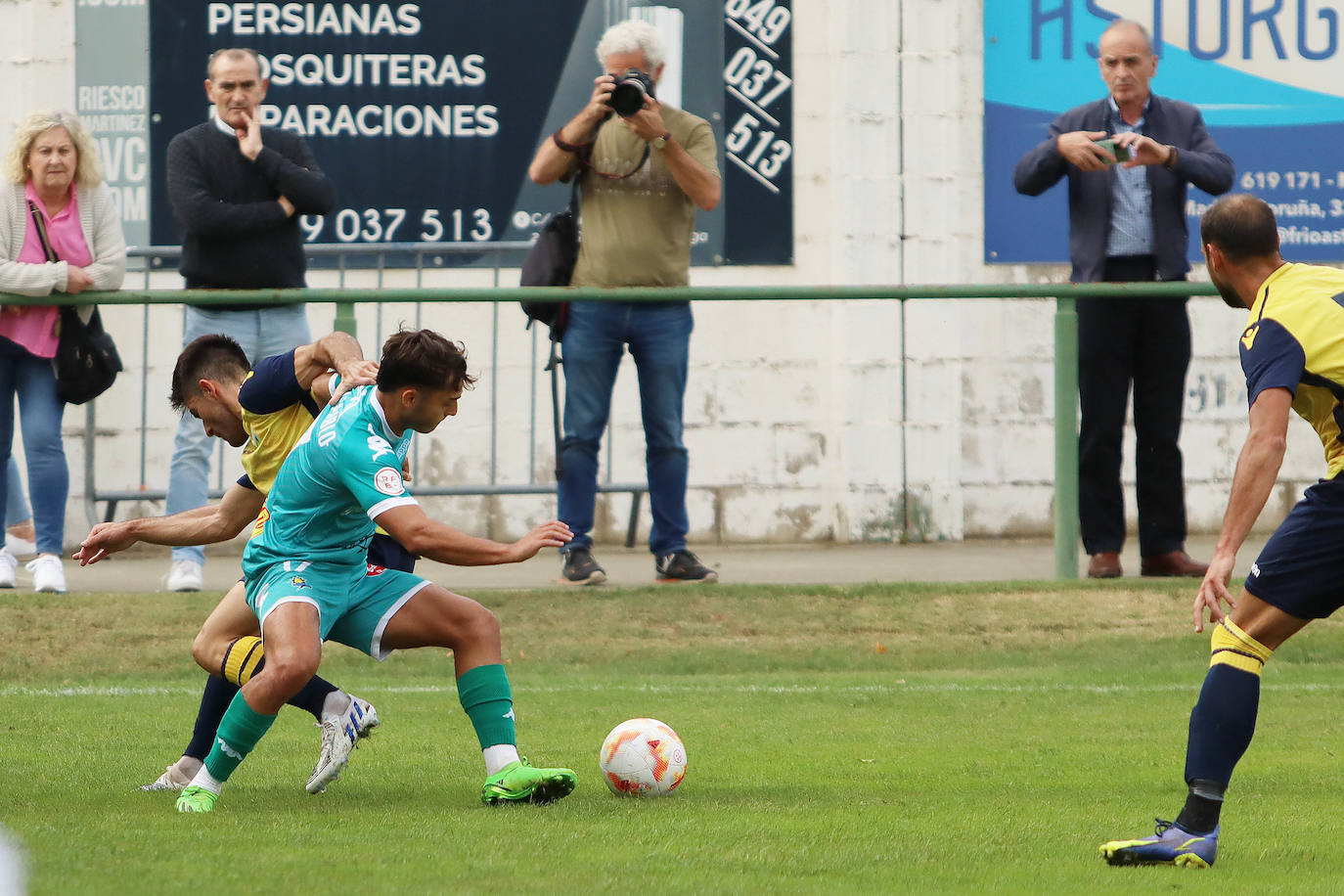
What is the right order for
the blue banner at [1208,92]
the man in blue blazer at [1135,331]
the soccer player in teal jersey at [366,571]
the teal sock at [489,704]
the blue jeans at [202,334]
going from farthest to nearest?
the blue banner at [1208,92] → the man in blue blazer at [1135,331] → the blue jeans at [202,334] → the teal sock at [489,704] → the soccer player in teal jersey at [366,571]

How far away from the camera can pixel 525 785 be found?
510cm

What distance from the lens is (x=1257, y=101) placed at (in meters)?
12.3

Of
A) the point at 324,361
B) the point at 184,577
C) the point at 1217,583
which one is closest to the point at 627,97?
the point at 184,577

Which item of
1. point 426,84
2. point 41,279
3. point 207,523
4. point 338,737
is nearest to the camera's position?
point 338,737

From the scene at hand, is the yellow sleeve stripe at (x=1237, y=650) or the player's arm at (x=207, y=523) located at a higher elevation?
the player's arm at (x=207, y=523)

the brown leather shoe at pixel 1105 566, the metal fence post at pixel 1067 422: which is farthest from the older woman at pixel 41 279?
the brown leather shoe at pixel 1105 566

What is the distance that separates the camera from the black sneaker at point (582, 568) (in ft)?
29.1

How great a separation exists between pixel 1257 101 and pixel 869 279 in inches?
114

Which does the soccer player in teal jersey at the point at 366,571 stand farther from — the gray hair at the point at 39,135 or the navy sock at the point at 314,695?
the gray hair at the point at 39,135

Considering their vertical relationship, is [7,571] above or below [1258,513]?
below

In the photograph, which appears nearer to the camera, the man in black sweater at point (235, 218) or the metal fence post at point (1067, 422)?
the man in black sweater at point (235, 218)

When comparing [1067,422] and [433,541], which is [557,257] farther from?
[433,541]

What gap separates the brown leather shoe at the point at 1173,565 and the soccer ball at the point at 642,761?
14.7 feet

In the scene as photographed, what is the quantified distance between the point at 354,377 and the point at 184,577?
13.1ft
